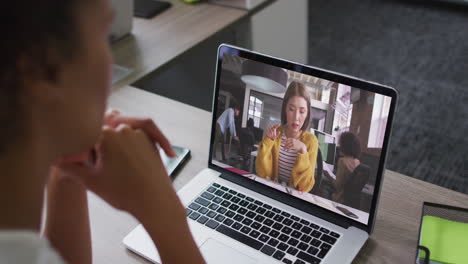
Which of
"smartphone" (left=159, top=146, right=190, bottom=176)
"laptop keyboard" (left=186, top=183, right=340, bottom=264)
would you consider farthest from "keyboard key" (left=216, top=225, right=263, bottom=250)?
"smartphone" (left=159, top=146, right=190, bottom=176)

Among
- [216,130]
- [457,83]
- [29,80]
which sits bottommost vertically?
[457,83]

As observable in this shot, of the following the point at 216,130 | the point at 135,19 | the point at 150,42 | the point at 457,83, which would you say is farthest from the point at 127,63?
the point at 457,83

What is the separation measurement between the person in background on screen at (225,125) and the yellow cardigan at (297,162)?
7cm

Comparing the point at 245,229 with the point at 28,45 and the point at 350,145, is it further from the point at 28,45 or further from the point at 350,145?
the point at 28,45

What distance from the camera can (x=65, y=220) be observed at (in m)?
0.79

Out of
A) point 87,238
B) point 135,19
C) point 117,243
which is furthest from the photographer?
point 135,19

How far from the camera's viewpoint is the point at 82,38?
1.51 ft

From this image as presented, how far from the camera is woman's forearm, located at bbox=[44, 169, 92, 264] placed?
78cm

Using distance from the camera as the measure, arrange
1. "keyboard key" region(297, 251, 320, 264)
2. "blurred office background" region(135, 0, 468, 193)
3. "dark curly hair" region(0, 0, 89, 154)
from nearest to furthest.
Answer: "dark curly hair" region(0, 0, 89, 154), "keyboard key" region(297, 251, 320, 264), "blurred office background" region(135, 0, 468, 193)

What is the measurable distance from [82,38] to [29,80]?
0.20ft

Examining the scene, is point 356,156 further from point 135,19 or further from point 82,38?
point 135,19

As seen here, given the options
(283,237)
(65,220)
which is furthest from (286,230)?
(65,220)

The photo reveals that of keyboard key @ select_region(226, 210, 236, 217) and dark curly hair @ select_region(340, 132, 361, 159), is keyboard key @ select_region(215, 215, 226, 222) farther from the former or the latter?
dark curly hair @ select_region(340, 132, 361, 159)

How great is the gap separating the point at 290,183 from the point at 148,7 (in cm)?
116
